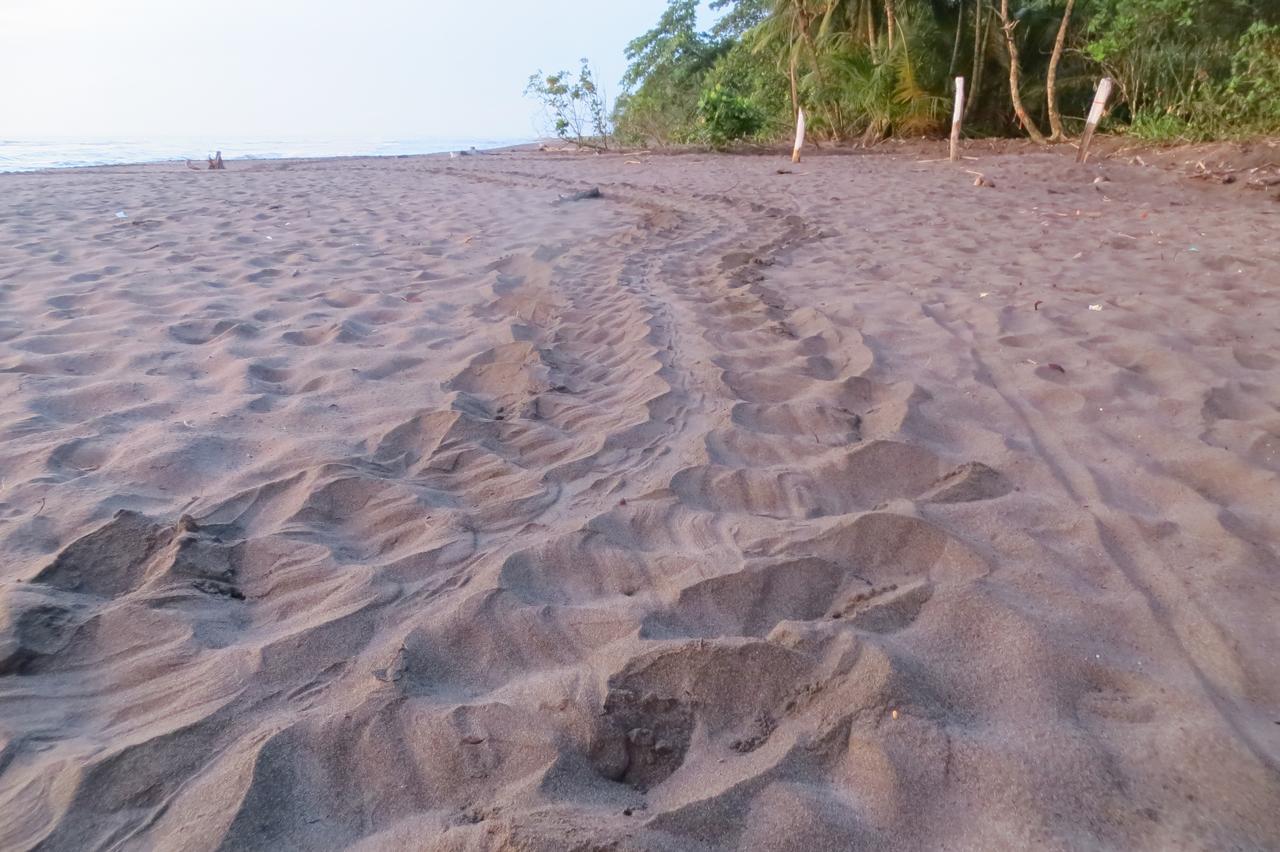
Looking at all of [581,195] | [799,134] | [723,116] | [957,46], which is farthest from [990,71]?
[581,195]

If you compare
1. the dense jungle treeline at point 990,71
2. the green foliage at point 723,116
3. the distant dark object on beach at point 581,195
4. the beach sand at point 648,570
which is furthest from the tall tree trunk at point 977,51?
the beach sand at point 648,570

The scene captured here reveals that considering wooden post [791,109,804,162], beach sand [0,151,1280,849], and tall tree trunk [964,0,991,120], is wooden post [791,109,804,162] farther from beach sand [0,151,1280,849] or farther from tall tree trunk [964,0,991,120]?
beach sand [0,151,1280,849]

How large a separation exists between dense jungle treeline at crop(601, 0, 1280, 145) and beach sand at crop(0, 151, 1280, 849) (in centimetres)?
743

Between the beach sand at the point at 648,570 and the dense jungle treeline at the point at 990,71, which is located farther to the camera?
the dense jungle treeline at the point at 990,71

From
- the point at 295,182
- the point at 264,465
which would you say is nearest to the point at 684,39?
the point at 295,182

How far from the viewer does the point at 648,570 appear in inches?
68.2

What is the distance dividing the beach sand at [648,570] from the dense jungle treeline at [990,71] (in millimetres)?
7432

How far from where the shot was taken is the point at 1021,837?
44.2 inches

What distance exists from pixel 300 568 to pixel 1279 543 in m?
2.15

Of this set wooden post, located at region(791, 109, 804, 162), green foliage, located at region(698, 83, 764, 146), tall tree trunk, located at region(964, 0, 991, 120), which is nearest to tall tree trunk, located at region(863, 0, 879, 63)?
tall tree trunk, located at region(964, 0, 991, 120)

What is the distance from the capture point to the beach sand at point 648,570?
1191 millimetres

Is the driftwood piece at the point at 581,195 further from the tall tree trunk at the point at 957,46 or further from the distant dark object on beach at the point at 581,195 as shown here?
the tall tree trunk at the point at 957,46

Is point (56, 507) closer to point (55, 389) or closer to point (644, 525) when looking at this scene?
point (55, 389)

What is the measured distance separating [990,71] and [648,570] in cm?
1559
